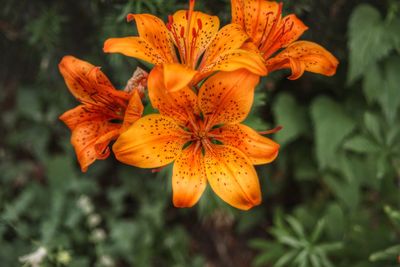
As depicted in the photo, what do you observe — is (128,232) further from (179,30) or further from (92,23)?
(179,30)

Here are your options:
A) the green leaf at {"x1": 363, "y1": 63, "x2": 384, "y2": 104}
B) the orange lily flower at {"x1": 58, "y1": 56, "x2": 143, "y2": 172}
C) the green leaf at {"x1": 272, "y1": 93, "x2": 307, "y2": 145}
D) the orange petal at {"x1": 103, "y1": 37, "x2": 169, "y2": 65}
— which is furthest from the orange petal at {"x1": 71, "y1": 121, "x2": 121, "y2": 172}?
the green leaf at {"x1": 363, "y1": 63, "x2": 384, "y2": 104}

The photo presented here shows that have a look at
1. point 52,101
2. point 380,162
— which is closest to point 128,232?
point 52,101

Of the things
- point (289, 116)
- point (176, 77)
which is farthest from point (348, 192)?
point (176, 77)

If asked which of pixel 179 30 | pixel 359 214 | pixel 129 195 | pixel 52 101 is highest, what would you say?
pixel 179 30

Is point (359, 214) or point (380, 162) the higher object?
point (380, 162)

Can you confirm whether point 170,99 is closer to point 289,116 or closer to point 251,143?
point 251,143

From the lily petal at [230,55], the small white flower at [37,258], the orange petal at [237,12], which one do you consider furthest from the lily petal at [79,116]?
the small white flower at [37,258]

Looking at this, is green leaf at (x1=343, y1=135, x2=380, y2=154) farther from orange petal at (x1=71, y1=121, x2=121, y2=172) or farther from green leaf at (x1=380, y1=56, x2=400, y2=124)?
orange petal at (x1=71, y1=121, x2=121, y2=172)
